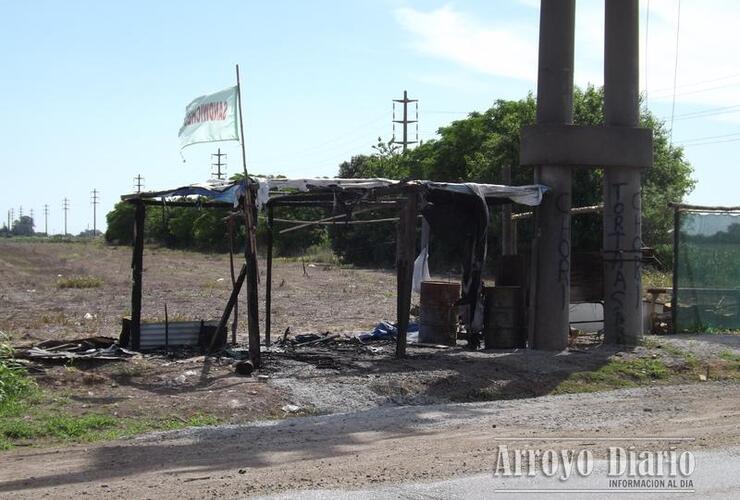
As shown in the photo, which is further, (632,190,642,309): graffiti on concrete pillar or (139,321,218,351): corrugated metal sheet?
(632,190,642,309): graffiti on concrete pillar

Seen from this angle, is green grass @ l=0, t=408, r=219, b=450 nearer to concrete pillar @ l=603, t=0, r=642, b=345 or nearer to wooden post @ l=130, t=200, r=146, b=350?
wooden post @ l=130, t=200, r=146, b=350

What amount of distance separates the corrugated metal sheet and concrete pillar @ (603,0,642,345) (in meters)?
6.70

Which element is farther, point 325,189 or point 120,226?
point 120,226

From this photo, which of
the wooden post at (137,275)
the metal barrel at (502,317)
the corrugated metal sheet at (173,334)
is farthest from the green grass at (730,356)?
Answer: the wooden post at (137,275)

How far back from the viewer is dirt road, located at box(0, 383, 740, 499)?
7.41 meters

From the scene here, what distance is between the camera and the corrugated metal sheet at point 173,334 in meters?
14.8

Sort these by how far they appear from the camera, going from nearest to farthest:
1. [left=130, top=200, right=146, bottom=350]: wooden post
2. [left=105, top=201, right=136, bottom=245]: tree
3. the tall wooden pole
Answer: the tall wooden pole, [left=130, top=200, right=146, bottom=350]: wooden post, [left=105, top=201, right=136, bottom=245]: tree

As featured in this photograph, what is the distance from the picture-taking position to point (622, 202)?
1616cm

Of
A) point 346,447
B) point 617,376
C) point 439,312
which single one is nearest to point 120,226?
point 439,312

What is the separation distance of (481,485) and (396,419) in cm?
325

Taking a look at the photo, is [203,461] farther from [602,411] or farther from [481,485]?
[602,411]

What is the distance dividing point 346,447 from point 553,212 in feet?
25.9
